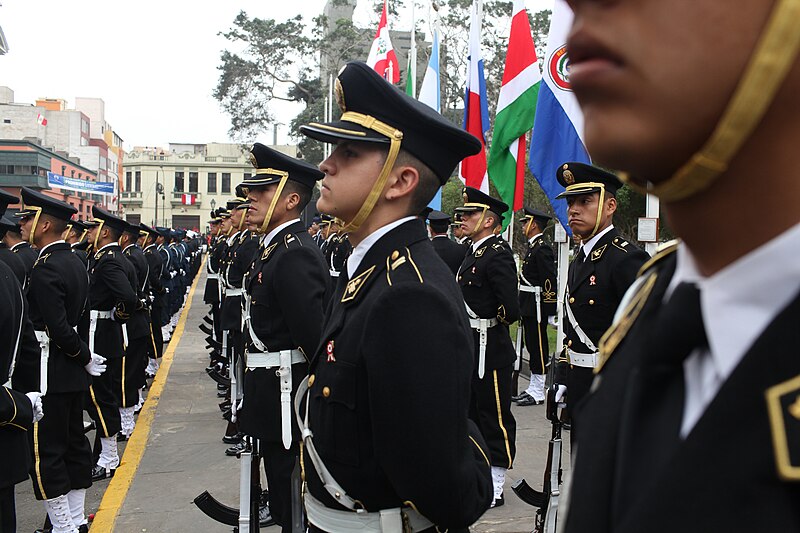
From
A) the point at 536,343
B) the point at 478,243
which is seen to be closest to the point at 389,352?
the point at 478,243

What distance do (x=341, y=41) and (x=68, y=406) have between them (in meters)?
35.0

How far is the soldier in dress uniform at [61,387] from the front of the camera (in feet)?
16.6

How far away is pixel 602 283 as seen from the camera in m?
5.15

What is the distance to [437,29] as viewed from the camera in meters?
12.8

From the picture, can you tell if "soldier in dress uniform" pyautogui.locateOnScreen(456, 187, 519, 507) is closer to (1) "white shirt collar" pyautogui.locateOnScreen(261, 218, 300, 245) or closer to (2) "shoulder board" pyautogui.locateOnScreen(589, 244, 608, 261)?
(2) "shoulder board" pyautogui.locateOnScreen(589, 244, 608, 261)

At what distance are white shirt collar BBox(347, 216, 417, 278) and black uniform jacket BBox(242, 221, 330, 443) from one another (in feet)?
5.37

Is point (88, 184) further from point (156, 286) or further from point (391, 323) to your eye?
point (391, 323)

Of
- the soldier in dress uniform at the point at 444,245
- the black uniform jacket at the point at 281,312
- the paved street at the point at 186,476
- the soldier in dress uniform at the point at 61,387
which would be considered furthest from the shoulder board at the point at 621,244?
the soldier in dress uniform at the point at 61,387

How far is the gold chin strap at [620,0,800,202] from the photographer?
723 mm

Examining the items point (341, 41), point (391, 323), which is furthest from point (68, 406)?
point (341, 41)

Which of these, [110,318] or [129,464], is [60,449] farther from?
[110,318]

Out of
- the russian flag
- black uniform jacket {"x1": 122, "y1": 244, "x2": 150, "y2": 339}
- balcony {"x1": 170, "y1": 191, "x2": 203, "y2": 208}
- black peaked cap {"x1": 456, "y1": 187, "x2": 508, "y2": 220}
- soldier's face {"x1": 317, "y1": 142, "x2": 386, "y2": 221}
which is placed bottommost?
black uniform jacket {"x1": 122, "y1": 244, "x2": 150, "y2": 339}

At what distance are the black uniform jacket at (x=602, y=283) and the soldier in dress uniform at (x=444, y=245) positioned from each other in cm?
349

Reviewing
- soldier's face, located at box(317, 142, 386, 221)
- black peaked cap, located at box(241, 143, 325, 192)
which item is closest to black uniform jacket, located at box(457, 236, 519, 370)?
black peaked cap, located at box(241, 143, 325, 192)
